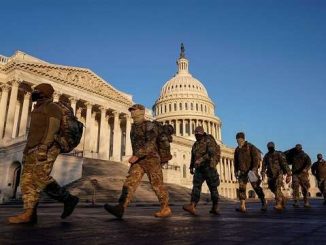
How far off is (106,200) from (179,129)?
252 feet

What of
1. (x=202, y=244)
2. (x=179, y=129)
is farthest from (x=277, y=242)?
(x=179, y=129)

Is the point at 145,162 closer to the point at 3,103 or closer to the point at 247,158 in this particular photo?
Answer: the point at 247,158

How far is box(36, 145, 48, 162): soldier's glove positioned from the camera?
5.31m

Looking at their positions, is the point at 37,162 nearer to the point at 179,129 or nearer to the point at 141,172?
the point at 141,172

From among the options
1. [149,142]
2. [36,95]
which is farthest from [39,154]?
[149,142]

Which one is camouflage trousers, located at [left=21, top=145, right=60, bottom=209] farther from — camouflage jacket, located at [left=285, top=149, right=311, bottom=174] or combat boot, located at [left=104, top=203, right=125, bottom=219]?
camouflage jacket, located at [left=285, top=149, right=311, bottom=174]

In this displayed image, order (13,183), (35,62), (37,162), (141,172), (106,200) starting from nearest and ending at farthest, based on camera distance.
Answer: (37,162), (141,172), (106,200), (13,183), (35,62)

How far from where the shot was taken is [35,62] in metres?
40.0

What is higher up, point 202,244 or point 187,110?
point 187,110

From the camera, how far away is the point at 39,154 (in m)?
5.31

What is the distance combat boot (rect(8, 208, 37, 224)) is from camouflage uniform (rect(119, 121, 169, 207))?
2.06m

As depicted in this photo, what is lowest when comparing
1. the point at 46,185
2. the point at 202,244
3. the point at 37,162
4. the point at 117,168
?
the point at 202,244

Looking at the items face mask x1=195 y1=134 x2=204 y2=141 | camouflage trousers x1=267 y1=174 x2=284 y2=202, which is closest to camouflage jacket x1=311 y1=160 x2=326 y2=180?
camouflage trousers x1=267 y1=174 x2=284 y2=202

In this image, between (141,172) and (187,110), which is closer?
(141,172)
